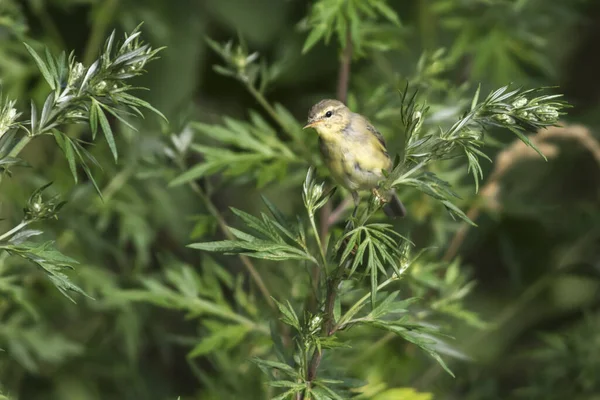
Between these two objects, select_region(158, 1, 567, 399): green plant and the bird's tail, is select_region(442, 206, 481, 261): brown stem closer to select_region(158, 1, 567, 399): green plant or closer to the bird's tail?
the bird's tail

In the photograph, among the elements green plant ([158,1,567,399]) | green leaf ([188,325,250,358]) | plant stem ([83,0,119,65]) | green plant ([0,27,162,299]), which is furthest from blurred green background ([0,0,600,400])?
green plant ([0,27,162,299])

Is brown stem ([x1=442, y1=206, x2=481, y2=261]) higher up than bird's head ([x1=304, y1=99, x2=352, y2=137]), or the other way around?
bird's head ([x1=304, y1=99, x2=352, y2=137])

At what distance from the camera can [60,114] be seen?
1175mm

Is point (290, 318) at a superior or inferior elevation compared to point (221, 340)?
superior

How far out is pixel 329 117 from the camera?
1.91 m

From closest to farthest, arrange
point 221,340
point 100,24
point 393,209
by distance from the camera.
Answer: point 221,340, point 393,209, point 100,24

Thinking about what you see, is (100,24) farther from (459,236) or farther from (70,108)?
(70,108)

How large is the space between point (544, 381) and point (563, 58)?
178 cm

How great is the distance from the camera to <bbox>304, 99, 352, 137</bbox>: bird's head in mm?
1890

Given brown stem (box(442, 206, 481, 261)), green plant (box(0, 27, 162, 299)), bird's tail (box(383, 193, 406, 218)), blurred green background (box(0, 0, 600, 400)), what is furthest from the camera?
brown stem (box(442, 206, 481, 261))

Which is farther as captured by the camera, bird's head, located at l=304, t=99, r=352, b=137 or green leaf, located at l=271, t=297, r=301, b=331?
bird's head, located at l=304, t=99, r=352, b=137

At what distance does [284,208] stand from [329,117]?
1.35 metres

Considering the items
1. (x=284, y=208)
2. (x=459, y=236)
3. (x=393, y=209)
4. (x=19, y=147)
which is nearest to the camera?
(x=19, y=147)

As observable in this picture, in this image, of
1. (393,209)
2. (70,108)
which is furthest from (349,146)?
(70,108)
